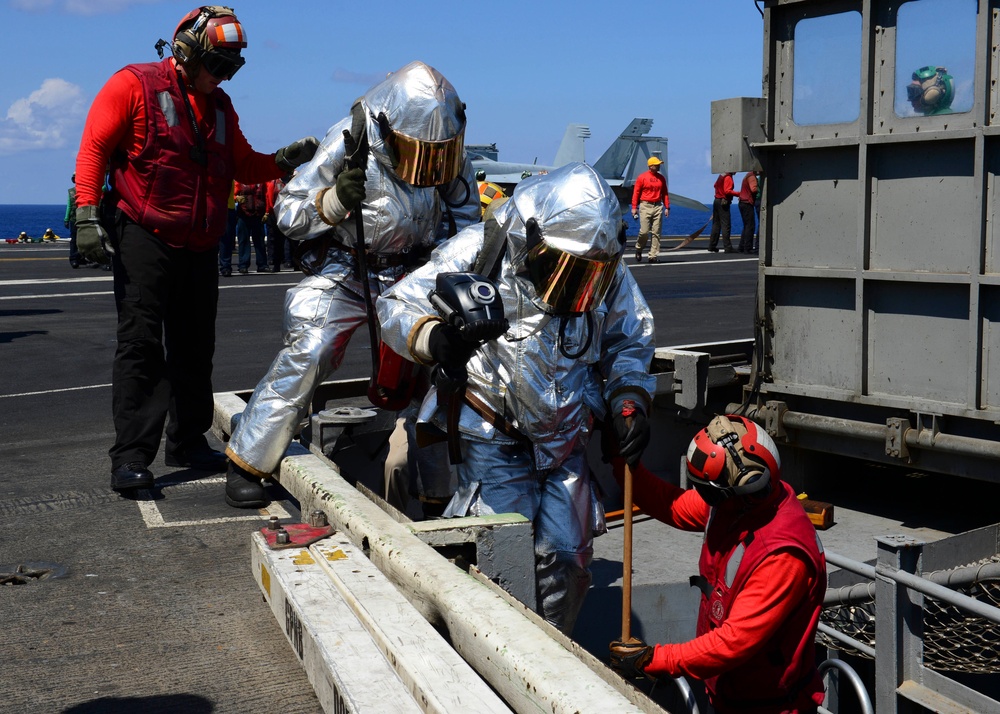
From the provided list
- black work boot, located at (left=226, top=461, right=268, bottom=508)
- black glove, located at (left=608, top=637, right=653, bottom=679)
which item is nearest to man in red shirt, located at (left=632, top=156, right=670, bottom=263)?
black work boot, located at (left=226, top=461, right=268, bottom=508)

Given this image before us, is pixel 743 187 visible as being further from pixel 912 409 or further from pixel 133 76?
Answer: pixel 133 76

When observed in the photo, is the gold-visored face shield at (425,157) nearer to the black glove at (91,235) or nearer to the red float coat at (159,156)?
the red float coat at (159,156)

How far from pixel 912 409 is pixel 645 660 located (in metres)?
2.84

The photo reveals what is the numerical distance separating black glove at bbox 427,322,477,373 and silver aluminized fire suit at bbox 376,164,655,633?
0.08m

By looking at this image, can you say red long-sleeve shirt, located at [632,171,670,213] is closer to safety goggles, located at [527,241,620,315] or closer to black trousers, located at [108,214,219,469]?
black trousers, located at [108,214,219,469]

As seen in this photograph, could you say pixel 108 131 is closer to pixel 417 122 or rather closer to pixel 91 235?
pixel 91 235

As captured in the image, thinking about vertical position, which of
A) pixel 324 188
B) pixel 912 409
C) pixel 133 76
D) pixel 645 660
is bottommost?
pixel 645 660

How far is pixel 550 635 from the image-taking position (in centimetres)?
246

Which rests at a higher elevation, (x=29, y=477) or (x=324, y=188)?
(x=324, y=188)

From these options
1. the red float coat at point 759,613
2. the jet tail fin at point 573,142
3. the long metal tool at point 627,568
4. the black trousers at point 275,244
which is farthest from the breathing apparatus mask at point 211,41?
the jet tail fin at point 573,142

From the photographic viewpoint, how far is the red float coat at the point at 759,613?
3.20 metres

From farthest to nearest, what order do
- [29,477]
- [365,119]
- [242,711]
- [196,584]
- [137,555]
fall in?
1. [29,477]
2. [365,119]
3. [137,555]
4. [196,584]
5. [242,711]

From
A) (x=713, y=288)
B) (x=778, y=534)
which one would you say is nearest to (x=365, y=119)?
(x=778, y=534)

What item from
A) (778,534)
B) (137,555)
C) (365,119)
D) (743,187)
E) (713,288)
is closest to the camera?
(778,534)
